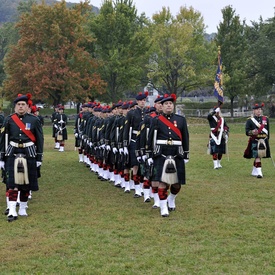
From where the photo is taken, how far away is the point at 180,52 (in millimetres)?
47594

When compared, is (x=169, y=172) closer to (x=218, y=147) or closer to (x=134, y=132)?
(x=134, y=132)

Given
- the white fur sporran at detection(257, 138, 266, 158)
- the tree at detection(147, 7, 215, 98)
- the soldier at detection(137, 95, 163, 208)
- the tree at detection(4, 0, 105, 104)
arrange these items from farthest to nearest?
the tree at detection(147, 7, 215, 98) < the tree at detection(4, 0, 105, 104) < the white fur sporran at detection(257, 138, 266, 158) < the soldier at detection(137, 95, 163, 208)

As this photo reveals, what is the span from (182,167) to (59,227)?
7.61ft

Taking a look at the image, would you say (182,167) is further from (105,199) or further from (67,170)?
(67,170)

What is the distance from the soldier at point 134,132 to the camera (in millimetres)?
11453

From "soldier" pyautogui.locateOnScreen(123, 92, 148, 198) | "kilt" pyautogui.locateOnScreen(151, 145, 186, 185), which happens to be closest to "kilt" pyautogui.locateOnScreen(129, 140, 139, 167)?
"soldier" pyautogui.locateOnScreen(123, 92, 148, 198)

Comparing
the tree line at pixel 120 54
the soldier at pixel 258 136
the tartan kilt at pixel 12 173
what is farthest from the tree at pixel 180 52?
the tartan kilt at pixel 12 173

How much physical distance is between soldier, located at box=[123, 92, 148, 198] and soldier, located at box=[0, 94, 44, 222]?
2.60m

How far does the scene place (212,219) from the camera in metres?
8.80

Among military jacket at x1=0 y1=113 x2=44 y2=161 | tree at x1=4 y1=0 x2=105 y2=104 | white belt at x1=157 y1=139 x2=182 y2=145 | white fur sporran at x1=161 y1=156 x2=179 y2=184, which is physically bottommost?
white fur sporran at x1=161 y1=156 x2=179 y2=184

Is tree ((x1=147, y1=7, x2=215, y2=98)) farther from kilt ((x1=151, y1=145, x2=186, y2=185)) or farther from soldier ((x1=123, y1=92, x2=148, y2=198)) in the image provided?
kilt ((x1=151, y1=145, x2=186, y2=185))

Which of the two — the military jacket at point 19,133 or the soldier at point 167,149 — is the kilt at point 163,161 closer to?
the soldier at point 167,149

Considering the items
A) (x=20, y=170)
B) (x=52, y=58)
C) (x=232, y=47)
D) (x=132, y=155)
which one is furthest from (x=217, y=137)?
(x=232, y=47)

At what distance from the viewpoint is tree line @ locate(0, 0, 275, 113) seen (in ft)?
145
